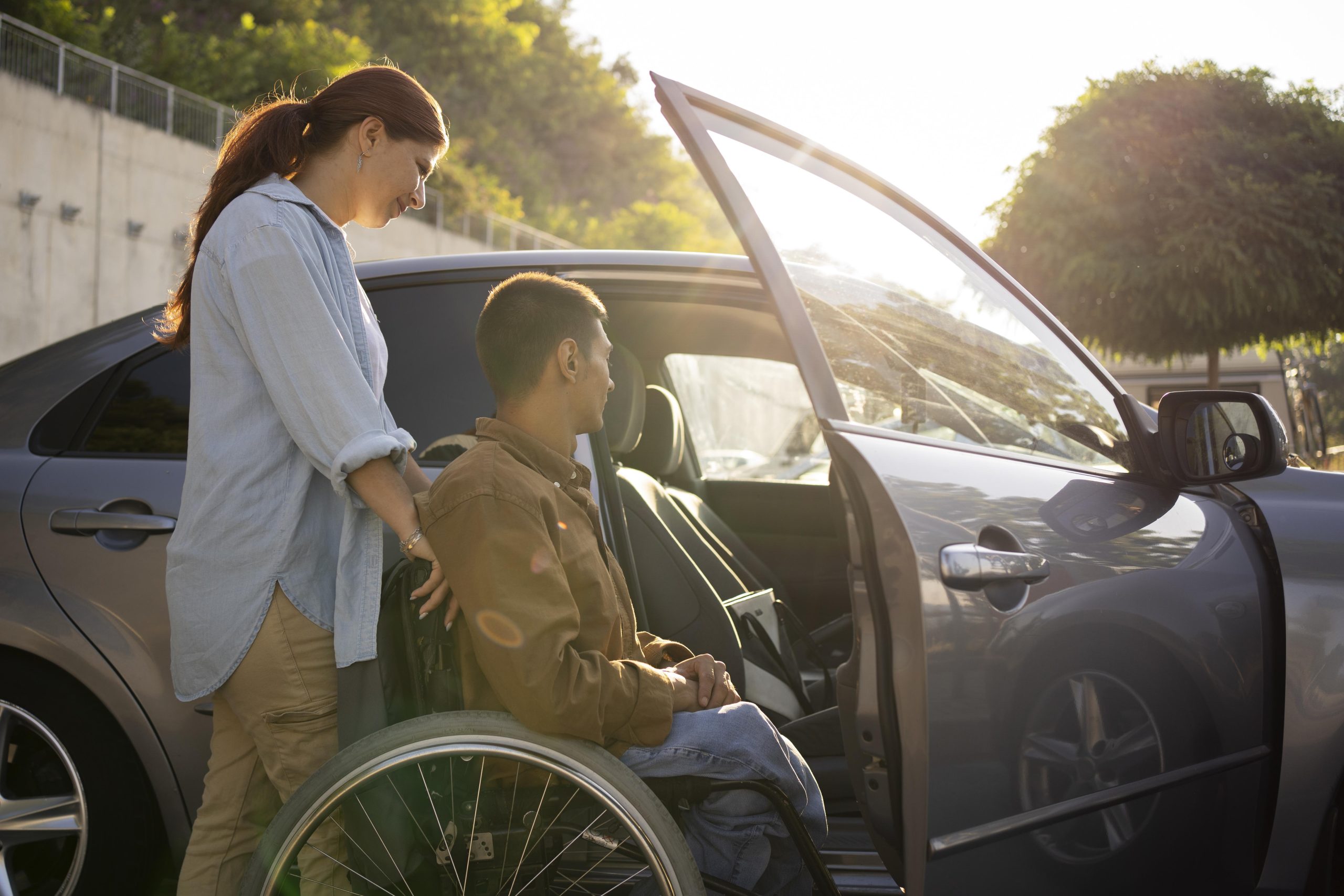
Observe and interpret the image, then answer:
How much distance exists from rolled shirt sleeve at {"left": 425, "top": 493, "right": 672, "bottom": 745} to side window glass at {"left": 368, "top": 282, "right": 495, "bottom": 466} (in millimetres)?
844

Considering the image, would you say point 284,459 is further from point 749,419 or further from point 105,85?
point 749,419

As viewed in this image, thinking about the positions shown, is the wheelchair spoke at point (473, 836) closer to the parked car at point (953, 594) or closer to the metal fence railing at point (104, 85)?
the parked car at point (953, 594)

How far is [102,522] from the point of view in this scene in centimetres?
227

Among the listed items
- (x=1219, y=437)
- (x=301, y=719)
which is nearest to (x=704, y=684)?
(x=301, y=719)

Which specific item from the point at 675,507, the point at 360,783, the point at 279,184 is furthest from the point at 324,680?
the point at 675,507

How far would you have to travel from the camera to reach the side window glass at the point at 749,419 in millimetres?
5141

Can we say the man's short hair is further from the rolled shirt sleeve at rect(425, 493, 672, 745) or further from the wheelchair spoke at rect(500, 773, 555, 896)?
the wheelchair spoke at rect(500, 773, 555, 896)

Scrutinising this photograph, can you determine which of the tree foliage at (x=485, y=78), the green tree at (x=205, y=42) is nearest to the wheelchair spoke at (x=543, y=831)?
the tree foliage at (x=485, y=78)

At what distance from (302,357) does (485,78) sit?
41566 millimetres

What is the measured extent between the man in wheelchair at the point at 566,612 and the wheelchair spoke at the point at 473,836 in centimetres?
12

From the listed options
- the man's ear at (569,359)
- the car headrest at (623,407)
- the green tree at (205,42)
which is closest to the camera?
the man's ear at (569,359)

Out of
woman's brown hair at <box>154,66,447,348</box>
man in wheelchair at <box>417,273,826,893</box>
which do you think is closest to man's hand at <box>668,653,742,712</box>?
man in wheelchair at <box>417,273,826,893</box>

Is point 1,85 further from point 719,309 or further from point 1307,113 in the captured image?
point 1307,113

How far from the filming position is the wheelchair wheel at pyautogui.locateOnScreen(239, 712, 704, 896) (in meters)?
1.62
